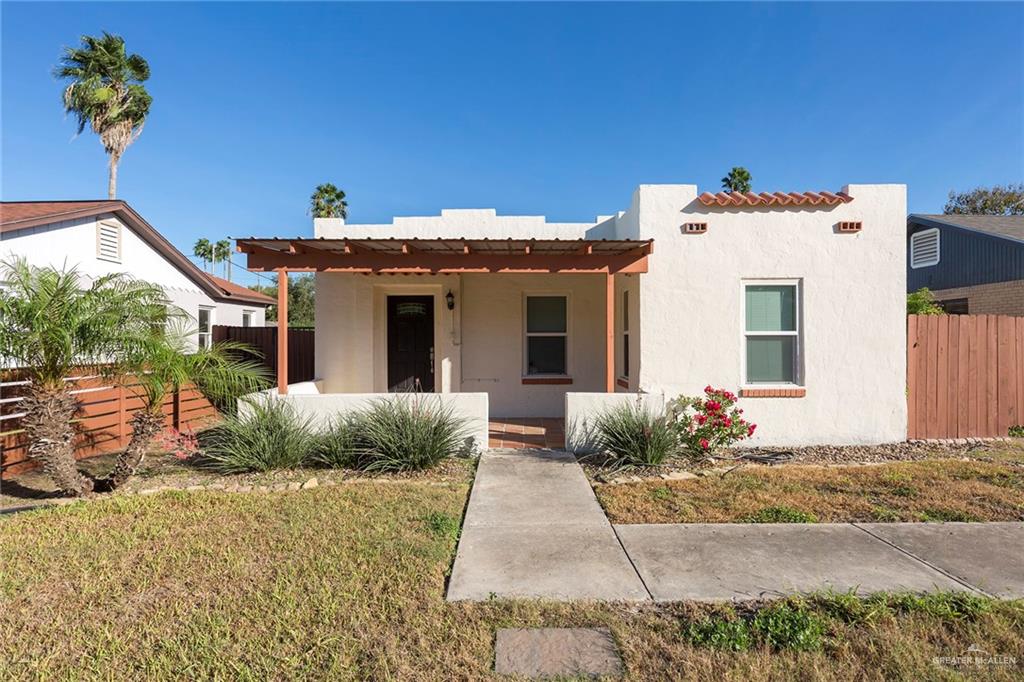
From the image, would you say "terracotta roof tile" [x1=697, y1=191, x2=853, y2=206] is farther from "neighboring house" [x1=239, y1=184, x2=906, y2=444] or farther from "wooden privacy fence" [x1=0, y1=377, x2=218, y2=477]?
"wooden privacy fence" [x1=0, y1=377, x2=218, y2=477]

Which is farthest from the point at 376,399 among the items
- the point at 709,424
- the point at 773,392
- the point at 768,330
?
the point at 768,330

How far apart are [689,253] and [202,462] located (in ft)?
25.9

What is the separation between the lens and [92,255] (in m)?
12.3

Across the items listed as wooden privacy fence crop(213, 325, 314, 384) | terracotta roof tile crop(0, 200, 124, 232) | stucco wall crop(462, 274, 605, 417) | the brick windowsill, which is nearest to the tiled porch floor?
stucco wall crop(462, 274, 605, 417)

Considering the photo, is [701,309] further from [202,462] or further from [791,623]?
[202,462]

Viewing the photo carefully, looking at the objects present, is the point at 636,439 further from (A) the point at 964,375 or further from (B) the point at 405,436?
(A) the point at 964,375

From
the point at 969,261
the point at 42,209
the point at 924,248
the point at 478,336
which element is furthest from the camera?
the point at 924,248

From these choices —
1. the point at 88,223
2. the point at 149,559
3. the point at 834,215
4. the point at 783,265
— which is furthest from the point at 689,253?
the point at 88,223

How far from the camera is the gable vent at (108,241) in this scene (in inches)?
492

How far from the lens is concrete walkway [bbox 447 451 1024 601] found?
11.4 feet

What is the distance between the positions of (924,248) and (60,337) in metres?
24.3

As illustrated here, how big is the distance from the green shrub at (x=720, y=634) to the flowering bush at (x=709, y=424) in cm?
401

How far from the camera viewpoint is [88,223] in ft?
39.8

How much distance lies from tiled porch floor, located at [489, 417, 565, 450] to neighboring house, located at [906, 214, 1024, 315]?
551 inches
